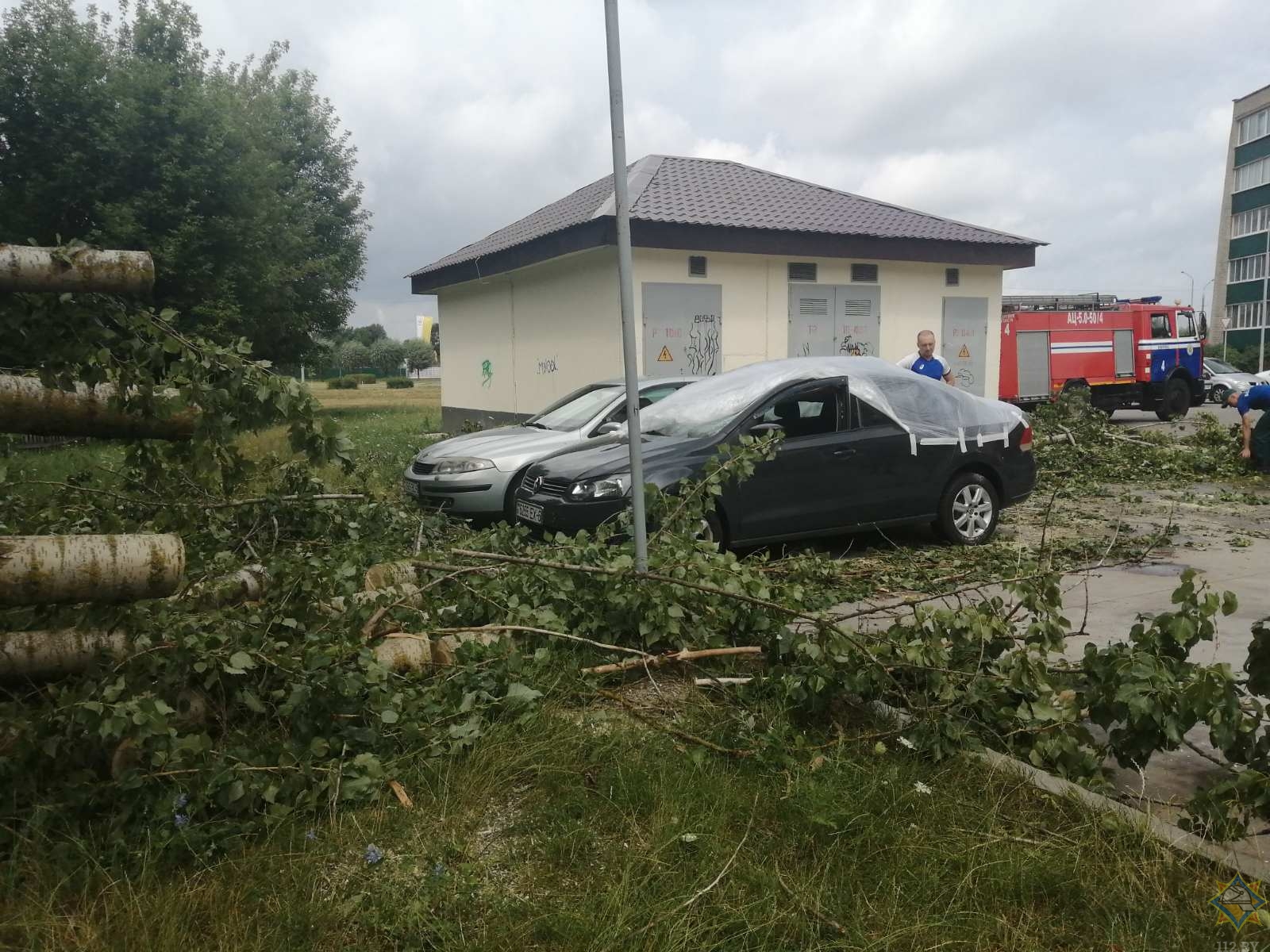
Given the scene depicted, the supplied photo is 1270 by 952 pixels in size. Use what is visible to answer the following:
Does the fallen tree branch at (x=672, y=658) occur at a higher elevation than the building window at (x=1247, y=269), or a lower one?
lower

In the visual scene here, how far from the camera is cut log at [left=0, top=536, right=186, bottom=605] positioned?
2.69 metres

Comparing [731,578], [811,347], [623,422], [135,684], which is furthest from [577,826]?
[811,347]

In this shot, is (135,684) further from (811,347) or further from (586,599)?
(811,347)

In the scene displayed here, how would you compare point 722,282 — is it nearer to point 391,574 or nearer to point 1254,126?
point 391,574

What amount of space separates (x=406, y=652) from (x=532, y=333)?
15309 millimetres

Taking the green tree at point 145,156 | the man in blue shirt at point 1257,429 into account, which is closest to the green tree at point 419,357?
the green tree at point 145,156

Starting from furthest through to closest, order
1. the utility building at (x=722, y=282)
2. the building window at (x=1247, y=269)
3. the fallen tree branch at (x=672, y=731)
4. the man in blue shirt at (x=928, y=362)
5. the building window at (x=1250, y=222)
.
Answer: the building window at (x=1250, y=222) → the building window at (x=1247, y=269) → the utility building at (x=722, y=282) → the man in blue shirt at (x=928, y=362) → the fallen tree branch at (x=672, y=731)

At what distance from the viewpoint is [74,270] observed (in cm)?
298

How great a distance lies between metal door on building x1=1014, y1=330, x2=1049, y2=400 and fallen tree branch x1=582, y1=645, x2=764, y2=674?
21192 mm

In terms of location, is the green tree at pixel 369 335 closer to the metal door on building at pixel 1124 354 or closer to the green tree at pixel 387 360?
the green tree at pixel 387 360

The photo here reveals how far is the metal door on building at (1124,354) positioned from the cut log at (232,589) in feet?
→ 78.3

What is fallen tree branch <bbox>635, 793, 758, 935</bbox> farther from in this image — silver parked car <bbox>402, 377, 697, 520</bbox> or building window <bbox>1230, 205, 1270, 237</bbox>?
building window <bbox>1230, 205, 1270, 237</bbox>

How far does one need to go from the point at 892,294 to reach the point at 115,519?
1664 centimetres

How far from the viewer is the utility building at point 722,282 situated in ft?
52.4
